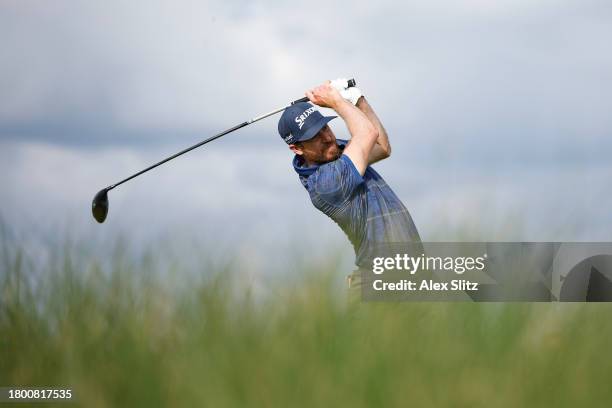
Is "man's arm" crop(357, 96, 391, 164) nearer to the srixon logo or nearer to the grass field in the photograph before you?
the srixon logo

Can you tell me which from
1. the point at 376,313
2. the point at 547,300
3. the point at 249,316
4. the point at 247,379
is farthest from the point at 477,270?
the point at 247,379

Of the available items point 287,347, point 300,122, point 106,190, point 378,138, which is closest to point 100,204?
point 106,190

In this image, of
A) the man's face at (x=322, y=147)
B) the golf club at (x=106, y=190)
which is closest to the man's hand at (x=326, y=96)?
the man's face at (x=322, y=147)

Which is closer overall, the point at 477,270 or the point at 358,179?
the point at 477,270

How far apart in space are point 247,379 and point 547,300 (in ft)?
5.11

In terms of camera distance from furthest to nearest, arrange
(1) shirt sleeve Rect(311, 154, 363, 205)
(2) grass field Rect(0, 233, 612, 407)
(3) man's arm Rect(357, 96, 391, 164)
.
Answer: (3) man's arm Rect(357, 96, 391, 164) → (1) shirt sleeve Rect(311, 154, 363, 205) → (2) grass field Rect(0, 233, 612, 407)

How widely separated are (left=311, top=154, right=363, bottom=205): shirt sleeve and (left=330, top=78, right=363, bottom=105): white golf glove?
0.84 m

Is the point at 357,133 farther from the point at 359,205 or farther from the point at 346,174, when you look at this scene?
the point at 359,205

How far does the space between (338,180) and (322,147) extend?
521 mm

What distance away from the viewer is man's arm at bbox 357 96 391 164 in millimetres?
6457

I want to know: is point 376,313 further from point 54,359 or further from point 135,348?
point 54,359

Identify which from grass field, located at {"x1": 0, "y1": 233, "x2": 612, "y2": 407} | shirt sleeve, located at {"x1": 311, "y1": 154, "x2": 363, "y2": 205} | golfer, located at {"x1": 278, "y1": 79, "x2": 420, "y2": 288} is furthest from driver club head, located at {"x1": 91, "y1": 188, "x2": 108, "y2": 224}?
grass field, located at {"x1": 0, "y1": 233, "x2": 612, "y2": 407}

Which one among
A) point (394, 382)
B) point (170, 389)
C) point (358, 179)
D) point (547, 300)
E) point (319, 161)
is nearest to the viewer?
point (394, 382)

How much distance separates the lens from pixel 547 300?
371cm
